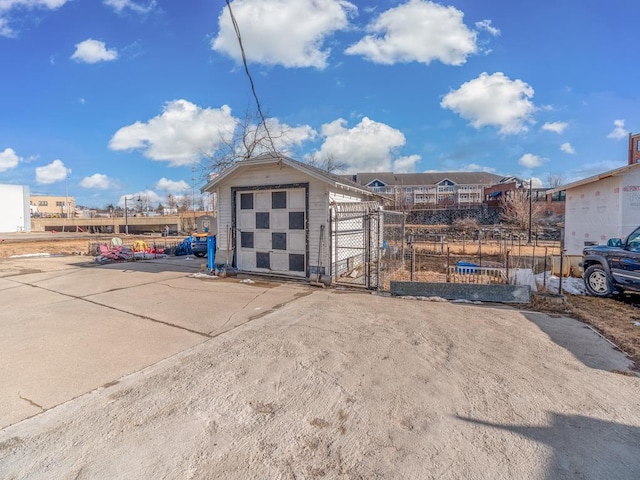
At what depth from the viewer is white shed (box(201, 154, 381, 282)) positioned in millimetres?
9109

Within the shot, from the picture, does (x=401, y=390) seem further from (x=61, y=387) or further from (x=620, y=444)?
(x=61, y=387)

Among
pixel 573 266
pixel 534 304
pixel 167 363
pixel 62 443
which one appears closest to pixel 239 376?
pixel 167 363

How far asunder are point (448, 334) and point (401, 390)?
2.08 meters

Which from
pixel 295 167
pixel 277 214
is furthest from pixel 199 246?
pixel 295 167

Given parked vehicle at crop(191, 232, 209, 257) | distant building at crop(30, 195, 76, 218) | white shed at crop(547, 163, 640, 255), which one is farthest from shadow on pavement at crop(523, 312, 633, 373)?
distant building at crop(30, 195, 76, 218)

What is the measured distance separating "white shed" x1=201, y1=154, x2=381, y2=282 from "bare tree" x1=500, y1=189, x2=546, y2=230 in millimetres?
35668

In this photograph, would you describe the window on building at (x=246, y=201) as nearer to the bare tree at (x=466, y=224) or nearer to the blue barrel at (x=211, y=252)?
the blue barrel at (x=211, y=252)

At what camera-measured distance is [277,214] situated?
32.6 feet

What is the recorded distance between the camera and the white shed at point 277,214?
9109 mm

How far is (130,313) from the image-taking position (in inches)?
248

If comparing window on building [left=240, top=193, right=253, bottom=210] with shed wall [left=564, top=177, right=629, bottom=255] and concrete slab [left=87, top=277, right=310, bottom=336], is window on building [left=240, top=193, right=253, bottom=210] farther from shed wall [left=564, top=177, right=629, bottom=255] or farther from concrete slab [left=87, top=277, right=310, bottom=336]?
shed wall [left=564, top=177, right=629, bottom=255]

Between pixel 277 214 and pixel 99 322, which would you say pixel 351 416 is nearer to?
pixel 99 322

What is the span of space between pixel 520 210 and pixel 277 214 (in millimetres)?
38828

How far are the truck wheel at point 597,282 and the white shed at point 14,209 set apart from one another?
8356 centimetres
